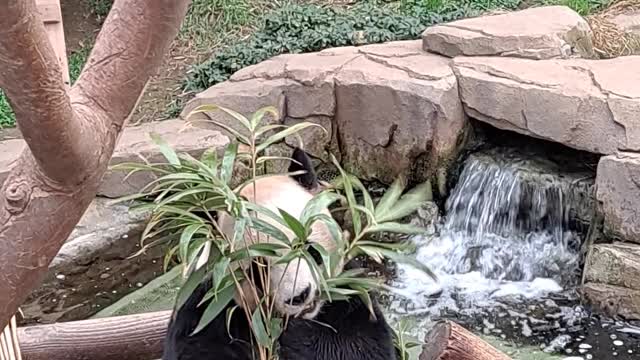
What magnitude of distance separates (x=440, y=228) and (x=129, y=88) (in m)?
4.11

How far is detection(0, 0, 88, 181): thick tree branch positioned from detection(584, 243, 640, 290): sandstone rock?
132 inches

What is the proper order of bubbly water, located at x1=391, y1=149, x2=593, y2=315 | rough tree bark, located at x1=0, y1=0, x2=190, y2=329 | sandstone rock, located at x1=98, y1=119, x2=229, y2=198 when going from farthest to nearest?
sandstone rock, located at x1=98, y1=119, x2=229, y2=198, bubbly water, located at x1=391, y1=149, x2=593, y2=315, rough tree bark, located at x1=0, y1=0, x2=190, y2=329

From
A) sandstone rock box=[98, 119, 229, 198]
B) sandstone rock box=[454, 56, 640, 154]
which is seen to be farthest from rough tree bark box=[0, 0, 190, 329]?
sandstone rock box=[98, 119, 229, 198]

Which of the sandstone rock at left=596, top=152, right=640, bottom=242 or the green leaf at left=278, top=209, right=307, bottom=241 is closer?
the green leaf at left=278, top=209, right=307, bottom=241

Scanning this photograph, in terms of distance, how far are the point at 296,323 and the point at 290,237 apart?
0.57 ft

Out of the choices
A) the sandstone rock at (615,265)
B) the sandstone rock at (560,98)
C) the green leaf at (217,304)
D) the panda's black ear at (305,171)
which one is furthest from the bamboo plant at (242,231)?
the sandstone rock at (560,98)

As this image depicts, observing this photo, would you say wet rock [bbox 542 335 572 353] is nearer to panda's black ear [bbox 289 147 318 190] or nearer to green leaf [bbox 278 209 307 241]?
panda's black ear [bbox 289 147 318 190]

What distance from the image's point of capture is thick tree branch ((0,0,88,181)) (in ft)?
2.26

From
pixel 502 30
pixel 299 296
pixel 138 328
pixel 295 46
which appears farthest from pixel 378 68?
pixel 299 296

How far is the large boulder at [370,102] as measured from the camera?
471 centimetres

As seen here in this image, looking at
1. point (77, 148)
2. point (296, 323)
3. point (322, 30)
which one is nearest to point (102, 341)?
point (296, 323)

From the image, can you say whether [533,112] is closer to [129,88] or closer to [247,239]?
[247,239]

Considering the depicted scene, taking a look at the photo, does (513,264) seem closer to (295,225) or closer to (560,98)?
(560,98)

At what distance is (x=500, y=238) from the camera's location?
4715 millimetres
